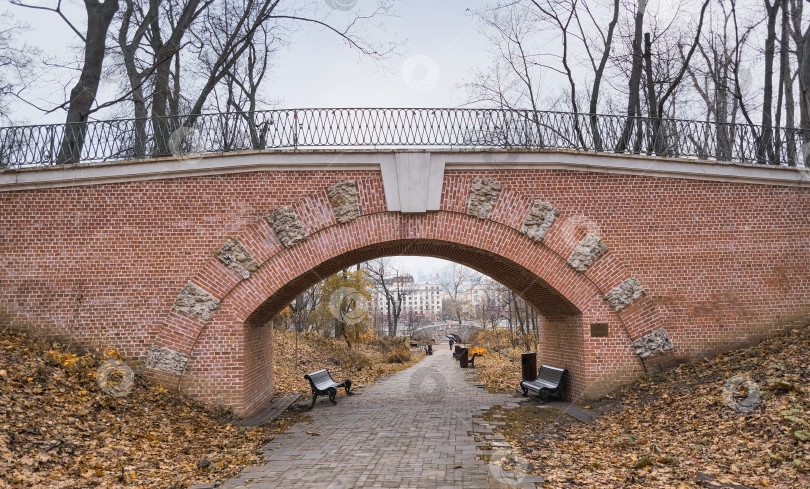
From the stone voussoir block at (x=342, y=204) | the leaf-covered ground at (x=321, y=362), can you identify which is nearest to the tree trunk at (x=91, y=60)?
the stone voussoir block at (x=342, y=204)

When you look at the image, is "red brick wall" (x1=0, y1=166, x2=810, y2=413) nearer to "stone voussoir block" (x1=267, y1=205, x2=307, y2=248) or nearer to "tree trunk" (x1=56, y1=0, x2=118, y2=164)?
"stone voussoir block" (x1=267, y1=205, x2=307, y2=248)

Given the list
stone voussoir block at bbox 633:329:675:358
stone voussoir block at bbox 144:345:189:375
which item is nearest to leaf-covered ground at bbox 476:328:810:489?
stone voussoir block at bbox 633:329:675:358

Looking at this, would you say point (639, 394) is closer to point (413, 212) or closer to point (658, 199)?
point (658, 199)

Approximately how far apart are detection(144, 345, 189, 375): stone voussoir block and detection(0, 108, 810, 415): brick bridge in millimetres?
38

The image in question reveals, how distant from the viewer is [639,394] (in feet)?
33.5

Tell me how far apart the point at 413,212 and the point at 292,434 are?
4.34 m

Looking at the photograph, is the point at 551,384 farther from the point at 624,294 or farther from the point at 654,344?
the point at 624,294

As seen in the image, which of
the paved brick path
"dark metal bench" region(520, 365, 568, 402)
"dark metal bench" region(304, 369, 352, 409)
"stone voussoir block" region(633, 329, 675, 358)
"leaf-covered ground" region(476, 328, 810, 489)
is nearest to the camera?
"leaf-covered ground" region(476, 328, 810, 489)

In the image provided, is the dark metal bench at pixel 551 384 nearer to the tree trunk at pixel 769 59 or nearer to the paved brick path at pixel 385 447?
the paved brick path at pixel 385 447

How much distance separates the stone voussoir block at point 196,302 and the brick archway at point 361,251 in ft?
0.06

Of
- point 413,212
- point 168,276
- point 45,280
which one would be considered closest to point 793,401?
point 413,212

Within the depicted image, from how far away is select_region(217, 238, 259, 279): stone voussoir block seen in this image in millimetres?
10305

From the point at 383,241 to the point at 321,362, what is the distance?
1236 centimetres

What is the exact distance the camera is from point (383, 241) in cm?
1073
